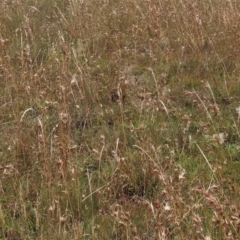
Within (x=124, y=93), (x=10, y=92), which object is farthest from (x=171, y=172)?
(x=10, y=92)

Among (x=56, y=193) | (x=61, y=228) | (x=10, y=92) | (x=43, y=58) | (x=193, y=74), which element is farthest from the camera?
(x=43, y=58)

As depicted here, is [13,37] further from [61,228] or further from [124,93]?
[61,228]

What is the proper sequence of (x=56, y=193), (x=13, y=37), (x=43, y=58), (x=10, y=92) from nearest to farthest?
(x=56, y=193)
(x=10, y=92)
(x=43, y=58)
(x=13, y=37)

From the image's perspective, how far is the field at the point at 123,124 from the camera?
262 centimetres

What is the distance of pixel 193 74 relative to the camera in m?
4.51

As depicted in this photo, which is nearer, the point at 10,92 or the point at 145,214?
the point at 145,214

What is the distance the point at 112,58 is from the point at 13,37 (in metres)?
1.19

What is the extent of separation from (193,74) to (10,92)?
146 cm

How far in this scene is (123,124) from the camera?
3.49 meters

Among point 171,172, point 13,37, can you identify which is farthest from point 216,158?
point 13,37

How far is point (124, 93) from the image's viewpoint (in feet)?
13.4

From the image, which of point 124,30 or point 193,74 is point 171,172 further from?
point 124,30

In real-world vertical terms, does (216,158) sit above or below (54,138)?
below

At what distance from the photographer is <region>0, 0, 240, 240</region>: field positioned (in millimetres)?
2623
